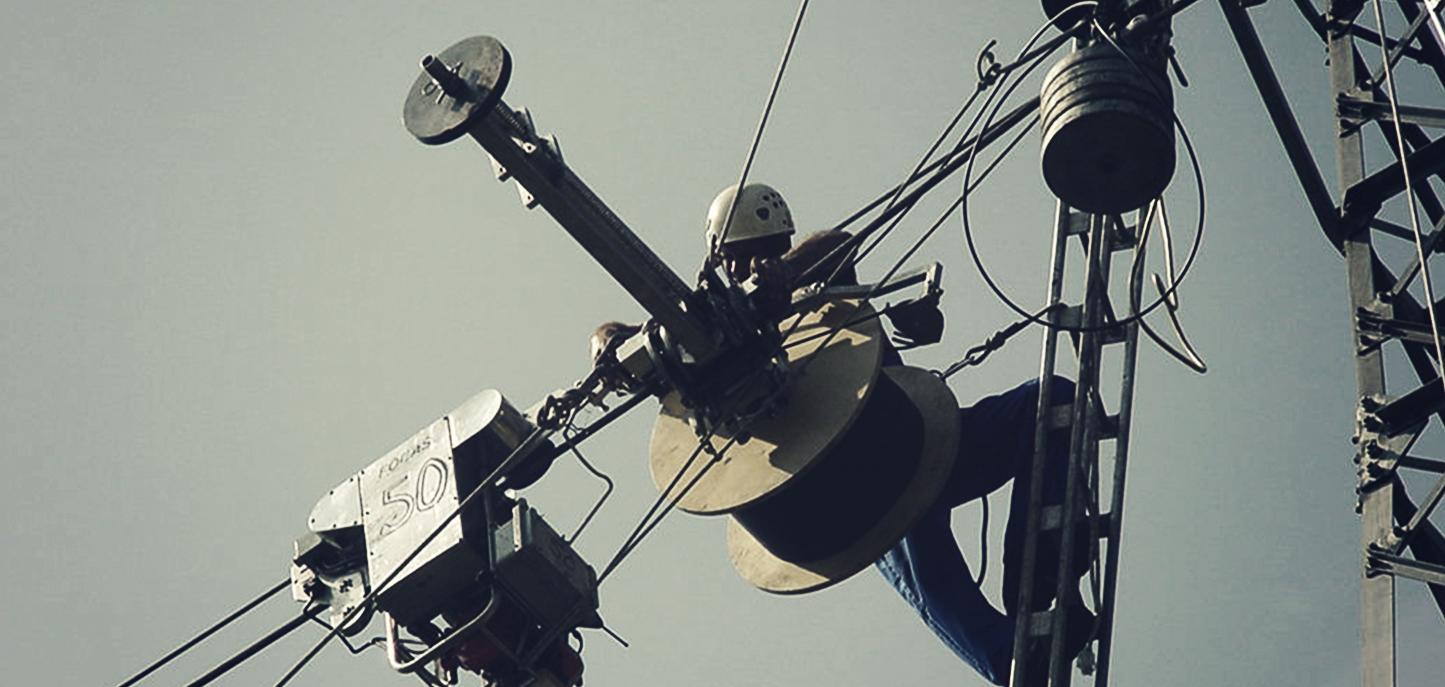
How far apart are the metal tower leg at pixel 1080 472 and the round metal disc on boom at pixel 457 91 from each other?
3048 mm

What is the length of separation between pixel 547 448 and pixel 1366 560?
4449 mm

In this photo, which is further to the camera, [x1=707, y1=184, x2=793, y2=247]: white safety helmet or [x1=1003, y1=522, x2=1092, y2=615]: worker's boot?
[x1=707, y1=184, x2=793, y2=247]: white safety helmet

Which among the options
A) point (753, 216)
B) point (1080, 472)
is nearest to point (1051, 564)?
point (1080, 472)

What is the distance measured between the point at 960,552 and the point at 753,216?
2.37 m

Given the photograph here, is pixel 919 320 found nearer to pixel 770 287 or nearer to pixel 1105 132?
pixel 770 287

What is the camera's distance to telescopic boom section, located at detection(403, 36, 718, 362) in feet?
33.7

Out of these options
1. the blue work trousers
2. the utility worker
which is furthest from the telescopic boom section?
the blue work trousers

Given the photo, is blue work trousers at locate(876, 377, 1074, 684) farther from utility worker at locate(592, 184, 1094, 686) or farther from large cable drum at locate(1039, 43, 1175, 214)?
large cable drum at locate(1039, 43, 1175, 214)

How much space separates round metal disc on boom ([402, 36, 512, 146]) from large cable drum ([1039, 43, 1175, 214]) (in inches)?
98.2

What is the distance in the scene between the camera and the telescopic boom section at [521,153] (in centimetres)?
1027

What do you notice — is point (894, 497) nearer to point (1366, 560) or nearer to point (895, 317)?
point (895, 317)

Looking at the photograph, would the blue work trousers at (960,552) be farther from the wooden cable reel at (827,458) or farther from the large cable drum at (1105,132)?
the large cable drum at (1105,132)

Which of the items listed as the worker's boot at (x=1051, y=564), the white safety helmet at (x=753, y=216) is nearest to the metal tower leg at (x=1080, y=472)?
the worker's boot at (x=1051, y=564)

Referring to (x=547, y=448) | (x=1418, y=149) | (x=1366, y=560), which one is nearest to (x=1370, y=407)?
(x=1366, y=560)
